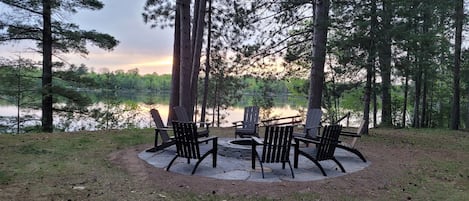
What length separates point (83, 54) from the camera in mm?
9562

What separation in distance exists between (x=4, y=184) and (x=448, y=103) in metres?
17.8

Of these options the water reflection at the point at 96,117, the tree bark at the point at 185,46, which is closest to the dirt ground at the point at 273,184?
the tree bark at the point at 185,46

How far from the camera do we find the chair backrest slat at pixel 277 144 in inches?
173

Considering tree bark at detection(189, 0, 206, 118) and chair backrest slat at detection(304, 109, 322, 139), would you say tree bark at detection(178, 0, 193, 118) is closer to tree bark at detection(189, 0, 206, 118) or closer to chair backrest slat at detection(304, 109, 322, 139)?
tree bark at detection(189, 0, 206, 118)

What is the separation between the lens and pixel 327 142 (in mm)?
4648

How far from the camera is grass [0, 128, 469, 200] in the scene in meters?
Result: 3.53

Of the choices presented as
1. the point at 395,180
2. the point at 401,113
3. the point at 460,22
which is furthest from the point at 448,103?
the point at 395,180

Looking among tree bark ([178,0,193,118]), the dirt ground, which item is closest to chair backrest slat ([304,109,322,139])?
the dirt ground

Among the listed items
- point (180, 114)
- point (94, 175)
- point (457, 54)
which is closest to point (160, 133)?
point (180, 114)

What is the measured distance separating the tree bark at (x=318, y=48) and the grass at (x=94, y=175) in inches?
112

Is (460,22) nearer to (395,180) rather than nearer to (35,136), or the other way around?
(395,180)

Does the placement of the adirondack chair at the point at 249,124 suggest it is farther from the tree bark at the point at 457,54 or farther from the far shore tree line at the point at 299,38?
the tree bark at the point at 457,54

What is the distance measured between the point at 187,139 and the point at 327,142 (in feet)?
6.28

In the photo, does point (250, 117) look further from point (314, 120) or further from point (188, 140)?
point (188, 140)
